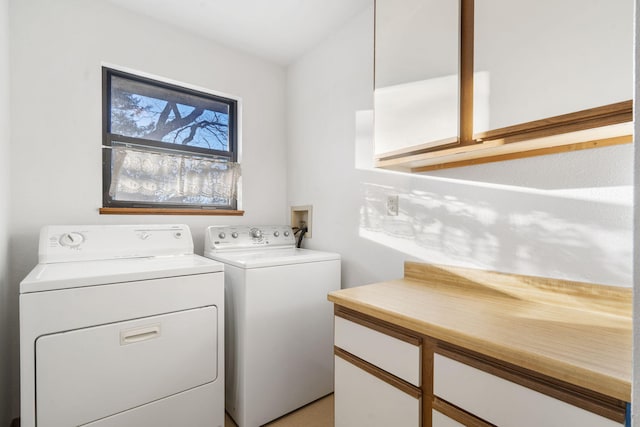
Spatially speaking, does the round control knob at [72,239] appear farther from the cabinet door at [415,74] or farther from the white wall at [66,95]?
the cabinet door at [415,74]

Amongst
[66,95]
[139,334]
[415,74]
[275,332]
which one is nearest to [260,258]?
[275,332]

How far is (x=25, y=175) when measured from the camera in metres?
1.68

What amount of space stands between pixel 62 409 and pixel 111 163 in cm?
141

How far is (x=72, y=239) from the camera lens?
1.62 meters

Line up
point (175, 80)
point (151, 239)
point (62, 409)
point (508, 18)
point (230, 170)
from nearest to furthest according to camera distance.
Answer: point (508, 18) < point (62, 409) < point (151, 239) < point (175, 80) < point (230, 170)

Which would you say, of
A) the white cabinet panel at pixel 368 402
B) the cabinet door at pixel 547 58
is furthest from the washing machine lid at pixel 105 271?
the cabinet door at pixel 547 58

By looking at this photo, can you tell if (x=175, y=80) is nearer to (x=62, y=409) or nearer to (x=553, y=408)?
(x=62, y=409)

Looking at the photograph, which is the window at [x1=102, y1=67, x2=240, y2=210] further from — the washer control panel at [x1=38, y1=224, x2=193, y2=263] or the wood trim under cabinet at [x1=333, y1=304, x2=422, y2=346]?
the wood trim under cabinet at [x1=333, y1=304, x2=422, y2=346]

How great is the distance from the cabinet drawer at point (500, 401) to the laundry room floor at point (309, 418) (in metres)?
1.11

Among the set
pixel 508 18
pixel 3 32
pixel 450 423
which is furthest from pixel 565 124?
pixel 3 32

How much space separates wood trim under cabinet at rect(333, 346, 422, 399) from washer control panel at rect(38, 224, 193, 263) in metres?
1.24

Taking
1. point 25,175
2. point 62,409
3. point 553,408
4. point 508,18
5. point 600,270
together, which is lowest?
point 62,409

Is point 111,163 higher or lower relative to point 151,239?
higher

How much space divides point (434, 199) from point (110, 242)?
72.9 inches
